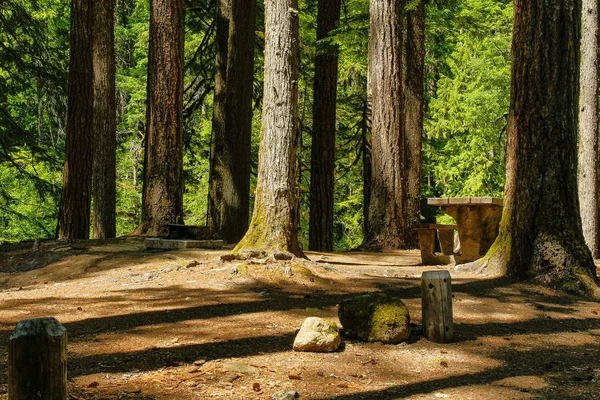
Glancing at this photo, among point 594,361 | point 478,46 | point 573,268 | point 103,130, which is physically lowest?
point 594,361

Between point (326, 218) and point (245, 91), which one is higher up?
point (245, 91)

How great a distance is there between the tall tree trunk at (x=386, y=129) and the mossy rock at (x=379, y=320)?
7702 mm

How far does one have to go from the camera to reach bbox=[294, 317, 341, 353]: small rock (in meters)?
5.89

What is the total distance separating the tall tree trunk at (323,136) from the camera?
16703 millimetres

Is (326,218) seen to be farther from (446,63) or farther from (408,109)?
(446,63)

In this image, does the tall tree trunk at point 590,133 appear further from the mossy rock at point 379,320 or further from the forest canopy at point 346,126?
the mossy rock at point 379,320

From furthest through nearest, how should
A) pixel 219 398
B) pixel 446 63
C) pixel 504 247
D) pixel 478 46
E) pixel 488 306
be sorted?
pixel 446 63 < pixel 478 46 < pixel 504 247 < pixel 488 306 < pixel 219 398

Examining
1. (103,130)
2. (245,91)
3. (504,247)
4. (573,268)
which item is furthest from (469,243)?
(103,130)

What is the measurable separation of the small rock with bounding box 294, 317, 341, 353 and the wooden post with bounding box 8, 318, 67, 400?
2.88m

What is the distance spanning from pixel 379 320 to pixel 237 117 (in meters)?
9.70

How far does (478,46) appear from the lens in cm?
2953

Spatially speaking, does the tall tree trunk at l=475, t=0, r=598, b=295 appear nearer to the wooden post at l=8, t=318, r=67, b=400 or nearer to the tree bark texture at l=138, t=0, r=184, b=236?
the tree bark texture at l=138, t=0, r=184, b=236

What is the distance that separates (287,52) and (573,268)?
4.97 m

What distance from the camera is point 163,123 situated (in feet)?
43.3
